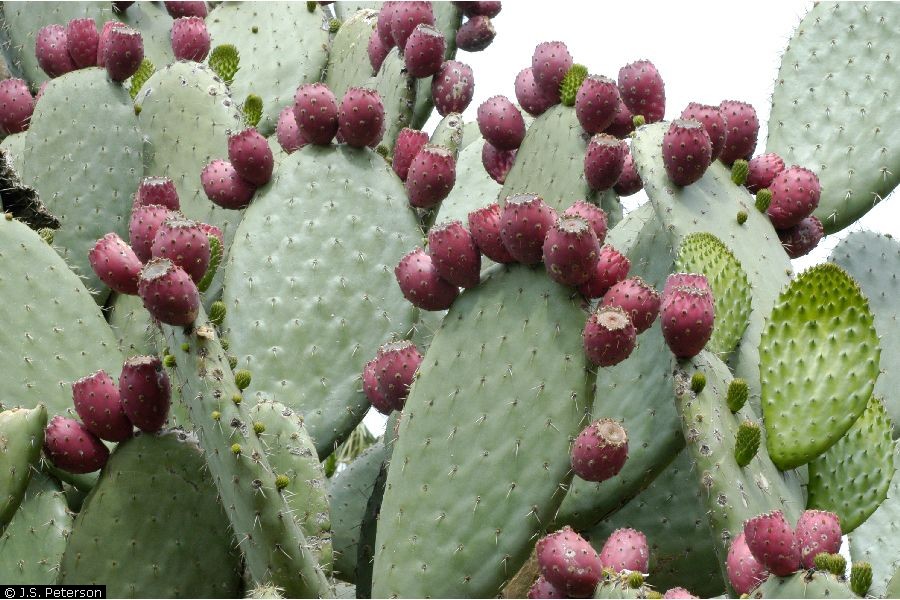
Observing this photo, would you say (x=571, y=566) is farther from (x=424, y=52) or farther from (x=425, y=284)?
(x=424, y=52)

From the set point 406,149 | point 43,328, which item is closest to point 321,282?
point 406,149

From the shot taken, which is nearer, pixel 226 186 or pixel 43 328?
pixel 43 328

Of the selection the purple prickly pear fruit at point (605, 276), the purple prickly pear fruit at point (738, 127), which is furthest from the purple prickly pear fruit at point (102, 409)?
the purple prickly pear fruit at point (738, 127)

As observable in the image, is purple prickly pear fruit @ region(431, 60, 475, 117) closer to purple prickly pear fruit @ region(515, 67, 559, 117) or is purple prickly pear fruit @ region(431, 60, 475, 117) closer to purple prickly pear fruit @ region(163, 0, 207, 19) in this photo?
purple prickly pear fruit @ region(515, 67, 559, 117)

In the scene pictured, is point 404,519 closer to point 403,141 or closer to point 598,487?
point 598,487

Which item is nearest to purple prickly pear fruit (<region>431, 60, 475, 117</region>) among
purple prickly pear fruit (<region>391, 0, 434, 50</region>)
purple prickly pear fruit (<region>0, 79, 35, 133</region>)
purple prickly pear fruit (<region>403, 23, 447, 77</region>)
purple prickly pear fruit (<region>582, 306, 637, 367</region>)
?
purple prickly pear fruit (<region>403, 23, 447, 77</region>)

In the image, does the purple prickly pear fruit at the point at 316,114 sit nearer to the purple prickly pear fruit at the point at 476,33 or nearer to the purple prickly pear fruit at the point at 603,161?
the purple prickly pear fruit at the point at 603,161
